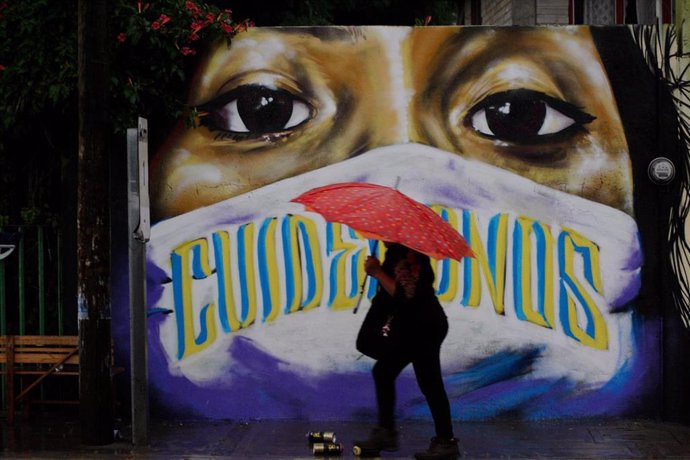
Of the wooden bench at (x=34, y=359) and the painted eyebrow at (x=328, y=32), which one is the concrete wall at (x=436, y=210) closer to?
the painted eyebrow at (x=328, y=32)

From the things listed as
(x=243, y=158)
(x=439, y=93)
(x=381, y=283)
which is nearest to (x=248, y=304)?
(x=243, y=158)

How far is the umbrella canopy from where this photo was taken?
6879 millimetres

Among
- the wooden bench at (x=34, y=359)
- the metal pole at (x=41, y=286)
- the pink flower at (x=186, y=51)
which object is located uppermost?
the pink flower at (x=186, y=51)

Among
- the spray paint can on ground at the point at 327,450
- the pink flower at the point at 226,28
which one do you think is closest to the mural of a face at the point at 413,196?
the pink flower at the point at 226,28

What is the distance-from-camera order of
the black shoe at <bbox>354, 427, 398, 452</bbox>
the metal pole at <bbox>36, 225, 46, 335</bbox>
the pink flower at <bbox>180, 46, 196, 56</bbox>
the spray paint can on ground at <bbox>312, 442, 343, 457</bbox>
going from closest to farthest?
1. the black shoe at <bbox>354, 427, 398, 452</bbox>
2. the spray paint can on ground at <bbox>312, 442, 343, 457</bbox>
3. the pink flower at <bbox>180, 46, 196, 56</bbox>
4. the metal pole at <bbox>36, 225, 46, 335</bbox>

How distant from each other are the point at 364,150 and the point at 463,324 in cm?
181

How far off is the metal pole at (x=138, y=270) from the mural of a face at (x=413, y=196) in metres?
1.14

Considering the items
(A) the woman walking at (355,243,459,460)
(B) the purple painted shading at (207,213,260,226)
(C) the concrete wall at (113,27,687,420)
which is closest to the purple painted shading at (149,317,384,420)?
(C) the concrete wall at (113,27,687,420)

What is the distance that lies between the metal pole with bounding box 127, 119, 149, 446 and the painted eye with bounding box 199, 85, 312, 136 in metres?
A: 1.25

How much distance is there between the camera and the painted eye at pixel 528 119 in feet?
29.9

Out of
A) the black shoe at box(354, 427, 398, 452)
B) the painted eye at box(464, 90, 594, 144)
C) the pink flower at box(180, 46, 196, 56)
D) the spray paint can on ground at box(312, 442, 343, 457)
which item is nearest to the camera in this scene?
the black shoe at box(354, 427, 398, 452)

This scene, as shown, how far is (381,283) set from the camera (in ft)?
25.0

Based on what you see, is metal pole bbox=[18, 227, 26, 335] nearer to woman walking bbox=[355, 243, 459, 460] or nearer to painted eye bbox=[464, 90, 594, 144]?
woman walking bbox=[355, 243, 459, 460]

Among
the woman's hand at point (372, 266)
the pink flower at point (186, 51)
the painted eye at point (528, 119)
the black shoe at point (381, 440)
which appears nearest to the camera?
the woman's hand at point (372, 266)
